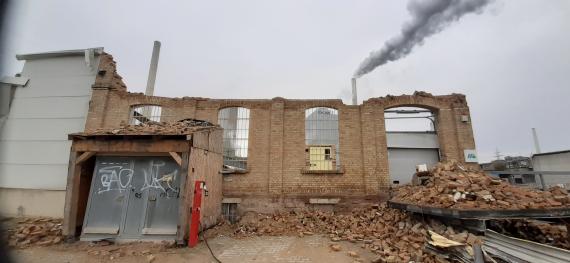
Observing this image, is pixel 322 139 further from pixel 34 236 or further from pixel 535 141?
pixel 535 141

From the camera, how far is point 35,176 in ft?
33.7

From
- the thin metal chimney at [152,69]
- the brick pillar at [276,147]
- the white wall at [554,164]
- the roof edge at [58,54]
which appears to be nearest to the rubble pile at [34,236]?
the brick pillar at [276,147]

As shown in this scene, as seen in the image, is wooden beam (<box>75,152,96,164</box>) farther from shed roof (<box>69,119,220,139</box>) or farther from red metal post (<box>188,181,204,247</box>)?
red metal post (<box>188,181,204,247</box>)

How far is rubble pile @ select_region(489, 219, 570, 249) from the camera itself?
5.67 meters

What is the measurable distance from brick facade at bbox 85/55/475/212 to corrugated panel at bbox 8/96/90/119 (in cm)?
67

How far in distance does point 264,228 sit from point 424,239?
4.80 metres

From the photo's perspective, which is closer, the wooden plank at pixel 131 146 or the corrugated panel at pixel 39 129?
the wooden plank at pixel 131 146

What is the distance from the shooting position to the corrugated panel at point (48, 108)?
10.8 metres

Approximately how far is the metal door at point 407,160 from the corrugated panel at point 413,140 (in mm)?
216

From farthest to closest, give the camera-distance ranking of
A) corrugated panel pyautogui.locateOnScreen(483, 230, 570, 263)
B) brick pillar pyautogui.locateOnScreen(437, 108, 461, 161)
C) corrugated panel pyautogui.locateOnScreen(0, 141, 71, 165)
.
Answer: brick pillar pyautogui.locateOnScreen(437, 108, 461, 161) → corrugated panel pyautogui.locateOnScreen(0, 141, 71, 165) → corrugated panel pyautogui.locateOnScreen(483, 230, 570, 263)

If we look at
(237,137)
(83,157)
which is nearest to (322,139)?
(237,137)

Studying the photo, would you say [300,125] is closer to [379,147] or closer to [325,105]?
[325,105]

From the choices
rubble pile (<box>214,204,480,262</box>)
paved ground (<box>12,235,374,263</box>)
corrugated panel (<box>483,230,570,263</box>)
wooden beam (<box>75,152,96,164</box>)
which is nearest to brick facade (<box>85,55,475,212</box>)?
rubble pile (<box>214,204,480,262</box>)

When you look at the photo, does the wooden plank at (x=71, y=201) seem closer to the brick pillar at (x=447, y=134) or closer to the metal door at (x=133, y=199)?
the metal door at (x=133, y=199)
